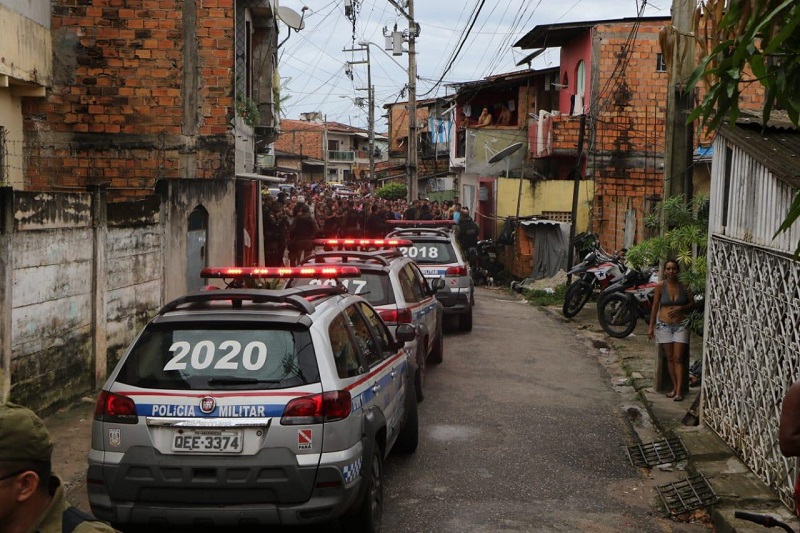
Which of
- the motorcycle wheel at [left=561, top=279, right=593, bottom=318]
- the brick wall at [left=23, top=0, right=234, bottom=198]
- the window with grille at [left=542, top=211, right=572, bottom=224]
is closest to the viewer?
the brick wall at [left=23, top=0, right=234, bottom=198]

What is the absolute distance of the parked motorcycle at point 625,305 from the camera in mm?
16516

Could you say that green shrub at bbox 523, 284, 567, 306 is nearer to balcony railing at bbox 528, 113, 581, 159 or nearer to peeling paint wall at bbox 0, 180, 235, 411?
balcony railing at bbox 528, 113, 581, 159

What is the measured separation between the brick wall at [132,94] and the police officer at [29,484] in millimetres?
14102

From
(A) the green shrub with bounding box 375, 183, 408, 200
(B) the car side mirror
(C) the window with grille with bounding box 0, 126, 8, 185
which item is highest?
(C) the window with grille with bounding box 0, 126, 8, 185

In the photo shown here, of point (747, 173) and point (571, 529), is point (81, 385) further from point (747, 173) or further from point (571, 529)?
point (747, 173)

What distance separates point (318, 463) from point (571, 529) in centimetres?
220

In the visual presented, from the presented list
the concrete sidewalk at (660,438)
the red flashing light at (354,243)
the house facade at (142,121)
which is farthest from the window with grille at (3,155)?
the concrete sidewalk at (660,438)

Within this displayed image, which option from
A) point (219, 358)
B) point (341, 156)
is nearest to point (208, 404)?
point (219, 358)

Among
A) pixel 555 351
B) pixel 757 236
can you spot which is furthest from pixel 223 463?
pixel 555 351

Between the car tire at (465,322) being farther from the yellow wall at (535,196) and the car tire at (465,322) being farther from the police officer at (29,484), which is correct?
the police officer at (29,484)

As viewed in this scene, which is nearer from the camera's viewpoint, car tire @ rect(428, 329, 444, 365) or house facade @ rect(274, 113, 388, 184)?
car tire @ rect(428, 329, 444, 365)

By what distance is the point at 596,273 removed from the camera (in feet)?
62.6

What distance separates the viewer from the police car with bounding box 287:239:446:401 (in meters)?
11.1

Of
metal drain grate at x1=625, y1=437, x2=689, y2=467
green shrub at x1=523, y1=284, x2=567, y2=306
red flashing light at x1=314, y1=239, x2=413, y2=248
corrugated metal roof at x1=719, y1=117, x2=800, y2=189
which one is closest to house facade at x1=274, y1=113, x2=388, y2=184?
green shrub at x1=523, y1=284, x2=567, y2=306
